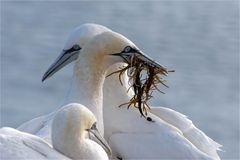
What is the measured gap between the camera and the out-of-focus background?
47.2ft

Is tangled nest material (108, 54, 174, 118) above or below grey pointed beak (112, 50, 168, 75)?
below

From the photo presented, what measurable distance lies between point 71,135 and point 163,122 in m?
1.50

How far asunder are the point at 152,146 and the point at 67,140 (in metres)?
1.30

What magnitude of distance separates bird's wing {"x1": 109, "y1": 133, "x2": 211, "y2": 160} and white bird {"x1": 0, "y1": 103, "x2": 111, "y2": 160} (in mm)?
1031

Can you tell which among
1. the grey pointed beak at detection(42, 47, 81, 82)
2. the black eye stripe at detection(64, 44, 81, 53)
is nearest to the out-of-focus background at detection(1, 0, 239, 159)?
the grey pointed beak at detection(42, 47, 81, 82)

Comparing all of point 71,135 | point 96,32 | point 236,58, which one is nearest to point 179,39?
point 236,58

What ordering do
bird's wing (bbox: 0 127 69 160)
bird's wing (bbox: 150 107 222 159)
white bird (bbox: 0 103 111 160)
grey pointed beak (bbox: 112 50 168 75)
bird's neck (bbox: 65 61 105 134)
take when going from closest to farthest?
1. bird's wing (bbox: 0 127 69 160)
2. white bird (bbox: 0 103 111 160)
3. grey pointed beak (bbox: 112 50 168 75)
4. bird's neck (bbox: 65 61 105 134)
5. bird's wing (bbox: 150 107 222 159)

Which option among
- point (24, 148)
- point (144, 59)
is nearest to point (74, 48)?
point (144, 59)

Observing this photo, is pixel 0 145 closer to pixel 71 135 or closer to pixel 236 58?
pixel 71 135

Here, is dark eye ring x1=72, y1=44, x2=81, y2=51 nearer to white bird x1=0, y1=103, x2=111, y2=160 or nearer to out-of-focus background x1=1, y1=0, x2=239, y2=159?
white bird x1=0, y1=103, x2=111, y2=160

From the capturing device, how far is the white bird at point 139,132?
8.37m

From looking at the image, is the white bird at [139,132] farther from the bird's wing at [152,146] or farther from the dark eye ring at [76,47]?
the dark eye ring at [76,47]

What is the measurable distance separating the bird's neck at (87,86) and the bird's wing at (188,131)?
0.63m

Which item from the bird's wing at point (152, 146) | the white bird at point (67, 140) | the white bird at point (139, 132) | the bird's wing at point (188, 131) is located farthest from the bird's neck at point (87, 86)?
the white bird at point (67, 140)
